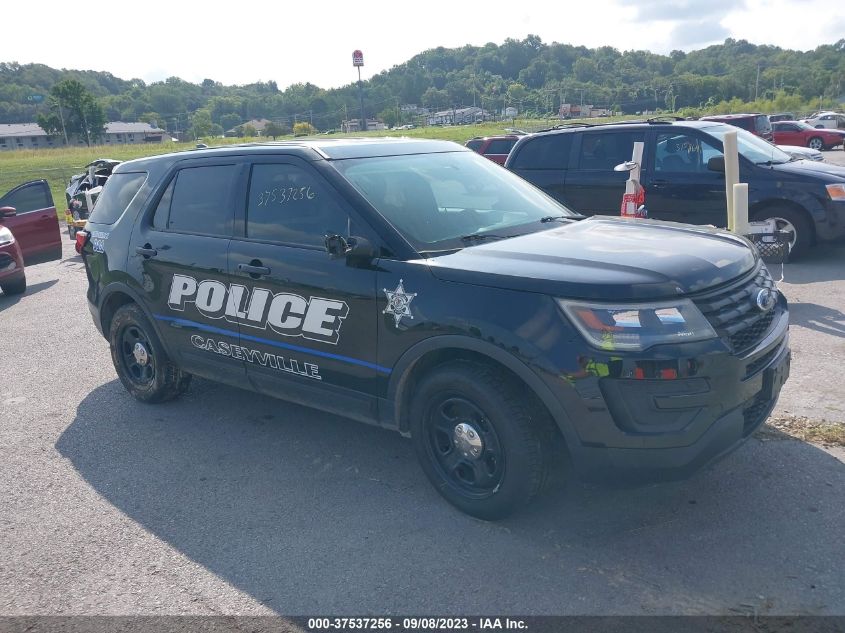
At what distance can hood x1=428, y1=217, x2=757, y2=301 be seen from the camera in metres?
3.20

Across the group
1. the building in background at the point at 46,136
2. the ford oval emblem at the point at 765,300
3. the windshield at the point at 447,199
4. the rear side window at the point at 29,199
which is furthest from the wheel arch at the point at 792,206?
the building in background at the point at 46,136

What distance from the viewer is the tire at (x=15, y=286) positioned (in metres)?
10.2

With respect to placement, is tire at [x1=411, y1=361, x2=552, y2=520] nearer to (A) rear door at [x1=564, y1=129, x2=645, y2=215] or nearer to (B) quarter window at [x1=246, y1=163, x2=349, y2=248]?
(B) quarter window at [x1=246, y1=163, x2=349, y2=248]

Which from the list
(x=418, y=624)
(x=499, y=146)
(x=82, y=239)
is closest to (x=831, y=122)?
(x=499, y=146)

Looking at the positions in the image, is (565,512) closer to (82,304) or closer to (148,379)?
(148,379)

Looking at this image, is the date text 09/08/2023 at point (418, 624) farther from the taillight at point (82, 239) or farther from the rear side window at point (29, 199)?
the rear side window at point (29, 199)

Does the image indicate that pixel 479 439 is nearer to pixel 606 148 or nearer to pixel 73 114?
pixel 606 148

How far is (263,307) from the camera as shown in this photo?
4.42m

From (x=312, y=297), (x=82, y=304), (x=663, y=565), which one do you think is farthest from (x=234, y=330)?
(x=82, y=304)

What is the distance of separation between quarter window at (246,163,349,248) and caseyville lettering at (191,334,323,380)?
2.25 ft

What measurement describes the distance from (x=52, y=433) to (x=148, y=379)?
29.4 inches

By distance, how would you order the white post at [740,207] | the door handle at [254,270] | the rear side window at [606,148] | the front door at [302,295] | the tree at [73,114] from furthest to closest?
the tree at [73,114] < the rear side window at [606,148] < the white post at [740,207] < the door handle at [254,270] < the front door at [302,295]

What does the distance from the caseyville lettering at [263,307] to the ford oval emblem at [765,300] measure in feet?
6.71

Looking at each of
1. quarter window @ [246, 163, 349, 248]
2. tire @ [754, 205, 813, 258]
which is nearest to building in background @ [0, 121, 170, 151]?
tire @ [754, 205, 813, 258]
